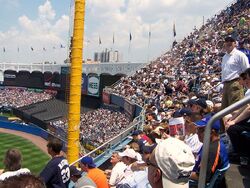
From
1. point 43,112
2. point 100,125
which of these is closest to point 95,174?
point 100,125

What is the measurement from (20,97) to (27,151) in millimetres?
26528

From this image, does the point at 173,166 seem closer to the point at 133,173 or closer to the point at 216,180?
the point at 133,173

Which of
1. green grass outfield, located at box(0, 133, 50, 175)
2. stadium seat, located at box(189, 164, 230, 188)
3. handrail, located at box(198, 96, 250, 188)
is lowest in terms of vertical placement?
green grass outfield, located at box(0, 133, 50, 175)

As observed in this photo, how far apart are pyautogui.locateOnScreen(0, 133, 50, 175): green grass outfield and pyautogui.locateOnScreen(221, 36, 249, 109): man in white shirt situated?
741 inches

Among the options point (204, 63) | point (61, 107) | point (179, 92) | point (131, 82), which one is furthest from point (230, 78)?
point (61, 107)

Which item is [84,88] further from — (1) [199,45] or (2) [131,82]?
(1) [199,45]

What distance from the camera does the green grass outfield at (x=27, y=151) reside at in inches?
1010

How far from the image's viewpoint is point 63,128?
34.2 metres

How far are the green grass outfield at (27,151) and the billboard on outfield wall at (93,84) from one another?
32.5ft

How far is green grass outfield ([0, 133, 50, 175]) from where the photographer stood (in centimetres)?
2565

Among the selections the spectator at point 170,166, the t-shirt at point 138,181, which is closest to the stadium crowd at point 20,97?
the t-shirt at point 138,181

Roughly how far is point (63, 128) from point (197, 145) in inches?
1179

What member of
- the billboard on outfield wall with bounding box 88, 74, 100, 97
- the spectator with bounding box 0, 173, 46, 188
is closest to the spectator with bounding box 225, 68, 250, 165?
the spectator with bounding box 0, 173, 46, 188

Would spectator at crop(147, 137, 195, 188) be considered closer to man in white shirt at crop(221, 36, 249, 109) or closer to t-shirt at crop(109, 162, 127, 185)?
t-shirt at crop(109, 162, 127, 185)
